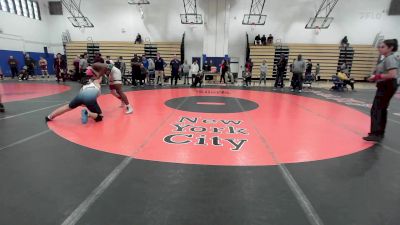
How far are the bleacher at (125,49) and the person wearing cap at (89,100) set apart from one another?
45.9 feet

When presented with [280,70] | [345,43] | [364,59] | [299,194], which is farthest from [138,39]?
[299,194]

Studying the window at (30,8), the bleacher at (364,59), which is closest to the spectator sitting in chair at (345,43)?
the bleacher at (364,59)

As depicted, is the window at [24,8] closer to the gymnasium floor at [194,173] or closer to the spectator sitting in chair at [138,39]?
the spectator sitting in chair at [138,39]

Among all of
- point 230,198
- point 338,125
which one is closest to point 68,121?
point 230,198

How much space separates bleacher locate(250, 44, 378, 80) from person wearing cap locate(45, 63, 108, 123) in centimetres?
1580

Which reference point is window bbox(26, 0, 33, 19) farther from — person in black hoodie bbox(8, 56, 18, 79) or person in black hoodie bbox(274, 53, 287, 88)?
person in black hoodie bbox(274, 53, 287, 88)

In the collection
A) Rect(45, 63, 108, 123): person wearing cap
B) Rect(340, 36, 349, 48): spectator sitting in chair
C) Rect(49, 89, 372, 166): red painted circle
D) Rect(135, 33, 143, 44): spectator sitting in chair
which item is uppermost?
Rect(135, 33, 143, 44): spectator sitting in chair

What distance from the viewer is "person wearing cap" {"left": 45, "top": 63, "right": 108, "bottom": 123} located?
16.2 feet

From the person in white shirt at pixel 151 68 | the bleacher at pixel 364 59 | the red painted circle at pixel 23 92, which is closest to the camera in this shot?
the red painted circle at pixel 23 92

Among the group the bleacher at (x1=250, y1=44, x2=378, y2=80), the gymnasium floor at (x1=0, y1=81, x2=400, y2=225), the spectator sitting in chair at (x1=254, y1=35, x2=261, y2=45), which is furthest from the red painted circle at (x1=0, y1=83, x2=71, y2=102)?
the bleacher at (x1=250, y1=44, x2=378, y2=80)

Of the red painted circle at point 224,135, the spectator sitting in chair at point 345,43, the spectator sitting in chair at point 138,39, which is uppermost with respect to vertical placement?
the spectator sitting in chair at point 138,39

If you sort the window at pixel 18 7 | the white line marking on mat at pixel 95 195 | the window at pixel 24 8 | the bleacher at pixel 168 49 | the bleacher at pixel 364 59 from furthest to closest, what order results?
the bleacher at pixel 168 49, the window at pixel 24 8, the bleacher at pixel 364 59, the window at pixel 18 7, the white line marking on mat at pixel 95 195

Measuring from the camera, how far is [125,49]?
64.2ft

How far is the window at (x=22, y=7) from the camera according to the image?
56.6ft
